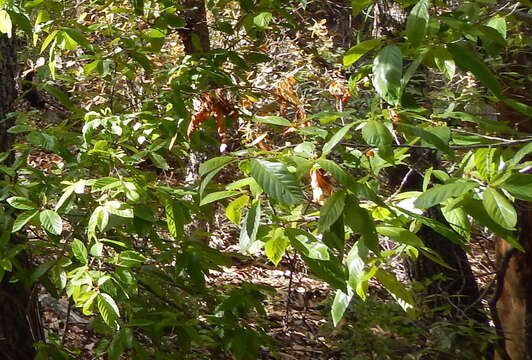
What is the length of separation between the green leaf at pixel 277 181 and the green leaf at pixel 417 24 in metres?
0.45

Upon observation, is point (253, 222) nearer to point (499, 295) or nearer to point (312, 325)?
point (499, 295)

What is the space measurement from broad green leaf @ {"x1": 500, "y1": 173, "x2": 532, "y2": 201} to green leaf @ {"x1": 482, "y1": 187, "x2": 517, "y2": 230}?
0.08 feet

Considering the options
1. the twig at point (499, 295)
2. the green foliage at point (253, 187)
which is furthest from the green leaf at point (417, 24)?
the twig at point (499, 295)

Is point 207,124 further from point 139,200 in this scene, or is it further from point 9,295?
point 9,295

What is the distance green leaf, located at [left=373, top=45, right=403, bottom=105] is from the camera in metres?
1.52

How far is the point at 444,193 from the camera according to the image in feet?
4.62

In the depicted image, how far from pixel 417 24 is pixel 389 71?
13 centimetres

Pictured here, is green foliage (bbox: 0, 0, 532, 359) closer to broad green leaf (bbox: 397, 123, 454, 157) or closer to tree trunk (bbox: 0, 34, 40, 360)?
broad green leaf (bbox: 397, 123, 454, 157)

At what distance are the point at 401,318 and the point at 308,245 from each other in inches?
104

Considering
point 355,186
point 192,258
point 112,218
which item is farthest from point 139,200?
point 355,186

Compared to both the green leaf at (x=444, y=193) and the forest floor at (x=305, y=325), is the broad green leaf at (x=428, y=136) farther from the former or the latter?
the forest floor at (x=305, y=325)

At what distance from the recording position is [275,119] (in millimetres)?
1822

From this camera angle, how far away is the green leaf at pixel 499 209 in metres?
1.34

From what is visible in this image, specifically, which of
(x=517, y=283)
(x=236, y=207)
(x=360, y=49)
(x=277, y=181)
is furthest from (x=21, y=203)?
(x=517, y=283)
